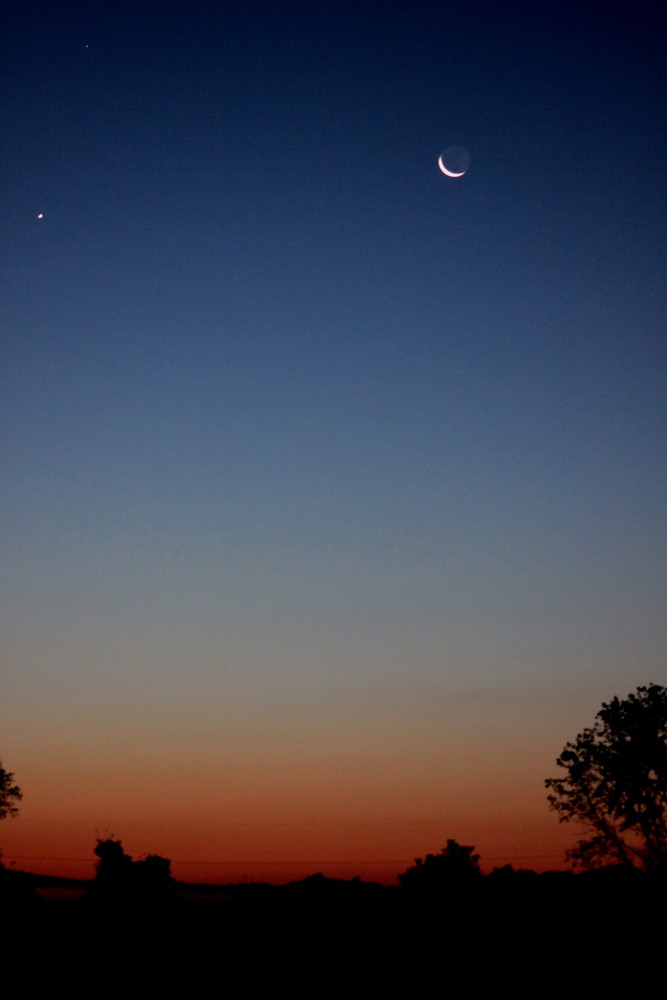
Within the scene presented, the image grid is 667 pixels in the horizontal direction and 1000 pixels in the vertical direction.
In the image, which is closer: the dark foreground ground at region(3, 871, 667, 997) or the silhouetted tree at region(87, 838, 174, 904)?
the dark foreground ground at region(3, 871, 667, 997)

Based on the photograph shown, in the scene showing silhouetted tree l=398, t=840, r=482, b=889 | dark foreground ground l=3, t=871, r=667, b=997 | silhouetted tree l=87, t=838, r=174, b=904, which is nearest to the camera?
dark foreground ground l=3, t=871, r=667, b=997

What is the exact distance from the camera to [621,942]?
92.7ft

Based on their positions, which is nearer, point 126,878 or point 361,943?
point 361,943

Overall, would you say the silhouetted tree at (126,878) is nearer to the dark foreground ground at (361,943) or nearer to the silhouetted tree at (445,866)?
the dark foreground ground at (361,943)

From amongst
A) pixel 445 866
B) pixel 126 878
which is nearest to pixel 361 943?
pixel 126 878

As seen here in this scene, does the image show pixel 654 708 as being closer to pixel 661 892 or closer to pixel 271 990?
pixel 661 892

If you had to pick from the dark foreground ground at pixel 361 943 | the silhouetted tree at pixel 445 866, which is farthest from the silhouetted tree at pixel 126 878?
the silhouetted tree at pixel 445 866

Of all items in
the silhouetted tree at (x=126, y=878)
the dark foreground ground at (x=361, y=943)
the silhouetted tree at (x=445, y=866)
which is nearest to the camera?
the dark foreground ground at (x=361, y=943)

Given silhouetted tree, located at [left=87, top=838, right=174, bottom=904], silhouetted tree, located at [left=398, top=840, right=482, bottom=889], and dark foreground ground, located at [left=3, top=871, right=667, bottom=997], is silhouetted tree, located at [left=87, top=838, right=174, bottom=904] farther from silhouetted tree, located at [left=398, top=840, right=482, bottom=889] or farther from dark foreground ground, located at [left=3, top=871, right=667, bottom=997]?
silhouetted tree, located at [left=398, top=840, right=482, bottom=889]

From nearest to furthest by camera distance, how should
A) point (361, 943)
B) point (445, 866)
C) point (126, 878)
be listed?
point (361, 943), point (126, 878), point (445, 866)

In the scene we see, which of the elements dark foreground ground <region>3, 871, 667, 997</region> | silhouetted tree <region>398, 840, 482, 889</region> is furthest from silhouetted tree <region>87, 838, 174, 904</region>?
silhouetted tree <region>398, 840, 482, 889</region>

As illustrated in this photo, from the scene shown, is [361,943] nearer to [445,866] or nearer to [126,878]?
[126,878]

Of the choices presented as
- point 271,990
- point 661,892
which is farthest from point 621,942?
point 271,990

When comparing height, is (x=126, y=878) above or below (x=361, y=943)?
above
